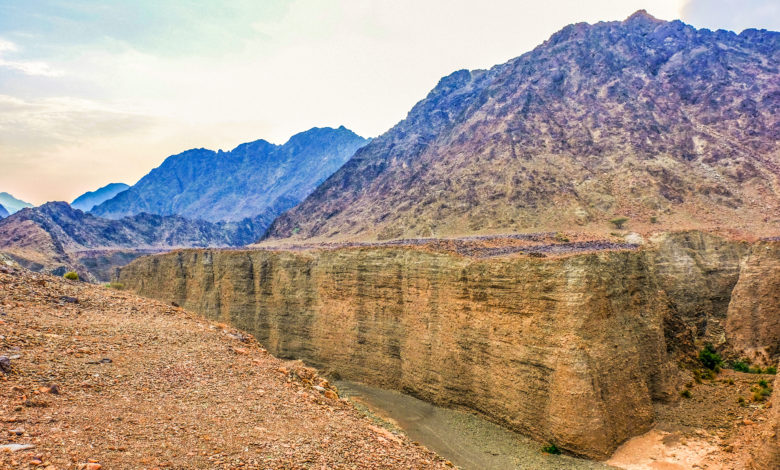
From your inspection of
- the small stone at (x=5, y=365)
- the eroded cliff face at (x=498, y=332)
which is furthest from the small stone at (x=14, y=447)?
the eroded cliff face at (x=498, y=332)

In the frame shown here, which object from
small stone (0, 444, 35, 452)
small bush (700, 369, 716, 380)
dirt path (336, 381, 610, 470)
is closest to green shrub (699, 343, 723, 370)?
small bush (700, 369, 716, 380)

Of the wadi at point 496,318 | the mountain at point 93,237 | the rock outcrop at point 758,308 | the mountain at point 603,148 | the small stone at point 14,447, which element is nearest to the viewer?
the small stone at point 14,447

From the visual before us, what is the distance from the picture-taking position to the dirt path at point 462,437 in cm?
1834

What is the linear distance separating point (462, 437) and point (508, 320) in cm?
559

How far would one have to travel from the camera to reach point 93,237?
12088 centimetres

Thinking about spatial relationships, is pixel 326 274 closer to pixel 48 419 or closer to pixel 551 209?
pixel 48 419

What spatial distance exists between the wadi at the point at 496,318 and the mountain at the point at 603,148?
15.4 inches

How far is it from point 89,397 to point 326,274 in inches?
952

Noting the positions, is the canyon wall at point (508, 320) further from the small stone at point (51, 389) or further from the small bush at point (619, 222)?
the small bush at point (619, 222)

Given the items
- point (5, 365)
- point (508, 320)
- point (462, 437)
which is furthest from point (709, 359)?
point (5, 365)

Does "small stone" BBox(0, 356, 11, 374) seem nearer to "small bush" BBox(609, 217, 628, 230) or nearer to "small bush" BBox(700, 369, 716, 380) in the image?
"small bush" BBox(700, 369, 716, 380)

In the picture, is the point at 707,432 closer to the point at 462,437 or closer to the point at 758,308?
the point at 462,437

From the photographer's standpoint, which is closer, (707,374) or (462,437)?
(462,437)

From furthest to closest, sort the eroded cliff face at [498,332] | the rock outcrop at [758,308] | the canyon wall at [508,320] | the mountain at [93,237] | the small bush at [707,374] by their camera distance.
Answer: the mountain at [93,237], the rock outcrop at [758,308], the small bush at [707,374], the canyon wall at [508,320], the eroded cliff face at [498,332]
